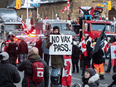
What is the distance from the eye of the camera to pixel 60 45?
9.65 m

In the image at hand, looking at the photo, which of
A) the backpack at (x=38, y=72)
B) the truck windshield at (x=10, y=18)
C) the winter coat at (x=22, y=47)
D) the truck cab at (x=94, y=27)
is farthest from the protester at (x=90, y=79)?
the truck windshield at (x=10, y=18)

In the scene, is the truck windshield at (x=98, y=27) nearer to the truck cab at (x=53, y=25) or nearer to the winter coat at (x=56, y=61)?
the truck cab at (x=53, y=25)

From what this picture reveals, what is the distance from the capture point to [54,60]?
32.2 feet

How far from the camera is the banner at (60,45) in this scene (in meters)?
9.60

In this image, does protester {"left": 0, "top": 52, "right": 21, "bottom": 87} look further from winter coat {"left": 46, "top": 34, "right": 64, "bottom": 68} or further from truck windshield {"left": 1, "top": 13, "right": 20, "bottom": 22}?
truck windshield {"left": 1, "top": 13, "right": 20, "bottom": 22}

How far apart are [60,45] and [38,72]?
273 centimetres

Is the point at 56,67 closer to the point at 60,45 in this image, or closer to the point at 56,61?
the point at 56,61

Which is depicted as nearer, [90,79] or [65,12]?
[90,79]

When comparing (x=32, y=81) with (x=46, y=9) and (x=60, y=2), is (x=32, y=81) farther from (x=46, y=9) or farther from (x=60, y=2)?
(x=46, y=9)

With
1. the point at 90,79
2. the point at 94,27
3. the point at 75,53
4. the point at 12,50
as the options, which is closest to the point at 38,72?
the point at 90,79

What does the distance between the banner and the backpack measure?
2.53m

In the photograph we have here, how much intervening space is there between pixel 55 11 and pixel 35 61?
54.1 metres

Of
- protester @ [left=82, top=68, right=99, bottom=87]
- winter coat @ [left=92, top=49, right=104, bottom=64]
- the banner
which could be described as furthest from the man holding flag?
protester @ [left=82, top=68, right=99, bottom=87]

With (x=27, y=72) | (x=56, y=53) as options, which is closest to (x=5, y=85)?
(x=27, y=72)
